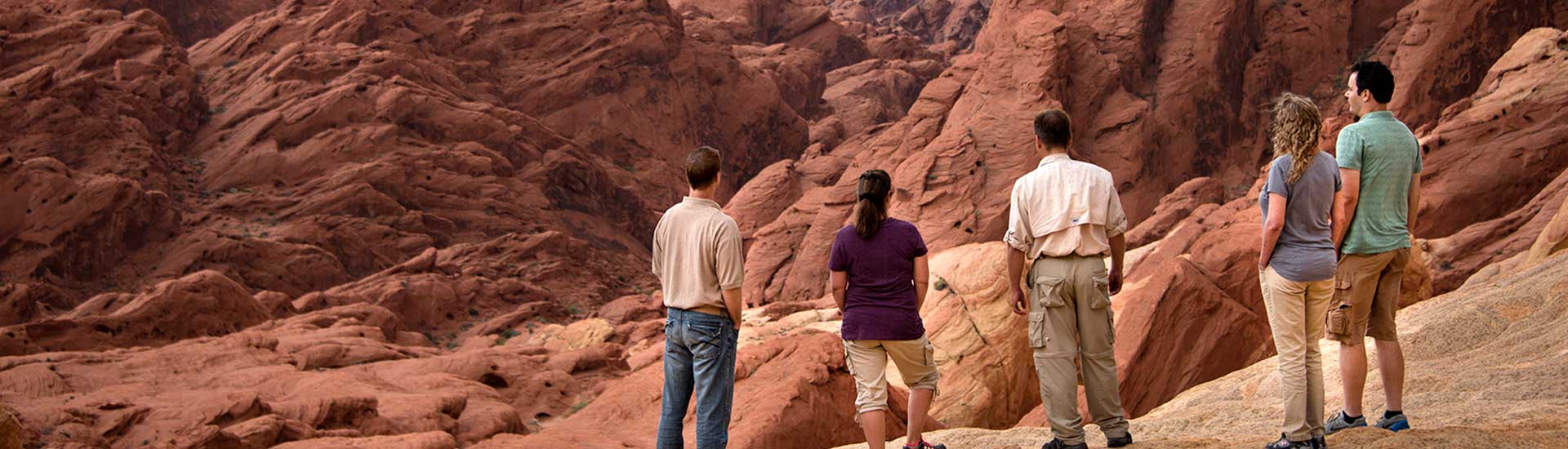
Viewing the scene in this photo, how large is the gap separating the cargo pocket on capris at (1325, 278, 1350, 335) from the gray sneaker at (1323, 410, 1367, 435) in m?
0.59

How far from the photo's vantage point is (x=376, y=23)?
4062cm

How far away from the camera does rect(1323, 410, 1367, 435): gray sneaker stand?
23.2ft

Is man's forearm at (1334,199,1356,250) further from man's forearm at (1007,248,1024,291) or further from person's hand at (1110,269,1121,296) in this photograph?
man's forearm at (1007,248,1024,291)

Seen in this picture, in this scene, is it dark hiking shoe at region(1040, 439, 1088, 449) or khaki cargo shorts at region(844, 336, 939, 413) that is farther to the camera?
khaki cargo shorts at region(844, 336, 939, 413)

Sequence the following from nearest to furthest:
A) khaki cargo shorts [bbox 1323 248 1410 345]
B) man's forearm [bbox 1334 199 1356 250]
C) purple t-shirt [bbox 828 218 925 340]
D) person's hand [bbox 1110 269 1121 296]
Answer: man's forearm [bbox 1334 199 1356 250] < khaki cargo shorts [bbox 1323 248 1410 345] < person's hand [bbox 1110 269 1121 296] < purple t-shirt [bbox 828 218 925 340]

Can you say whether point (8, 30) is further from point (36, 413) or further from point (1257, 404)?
point (1257, 404)

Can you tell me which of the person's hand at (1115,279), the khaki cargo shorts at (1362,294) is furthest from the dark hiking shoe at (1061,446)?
the khaki cargo shorts at (1362,294)

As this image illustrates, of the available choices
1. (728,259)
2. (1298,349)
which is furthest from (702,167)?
(1298,349)

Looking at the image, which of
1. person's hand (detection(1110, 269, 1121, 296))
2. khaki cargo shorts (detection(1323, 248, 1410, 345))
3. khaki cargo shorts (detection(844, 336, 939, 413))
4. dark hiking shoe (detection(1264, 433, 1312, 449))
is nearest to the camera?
dark hiking shoe (detection(1264, 433, 1312, 449))

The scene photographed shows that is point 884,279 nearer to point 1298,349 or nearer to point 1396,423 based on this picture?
point 1298,349

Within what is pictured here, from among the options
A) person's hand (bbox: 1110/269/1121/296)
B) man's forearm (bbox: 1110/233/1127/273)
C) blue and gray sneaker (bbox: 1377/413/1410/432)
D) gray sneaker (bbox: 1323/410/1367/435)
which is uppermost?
man's forearm (bbox: 1110/233/1127/273)

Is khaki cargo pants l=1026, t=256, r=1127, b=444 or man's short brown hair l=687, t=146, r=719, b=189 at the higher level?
man's short brown hair l=687, t=146, r=719, b=189

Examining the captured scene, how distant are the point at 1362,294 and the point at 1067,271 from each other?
1.74 metres

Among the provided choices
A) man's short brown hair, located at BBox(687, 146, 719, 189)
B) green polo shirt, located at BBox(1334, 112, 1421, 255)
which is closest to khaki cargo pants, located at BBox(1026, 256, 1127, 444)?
green polo shirt, located at BBox(1334, 112, 1421, 255)
